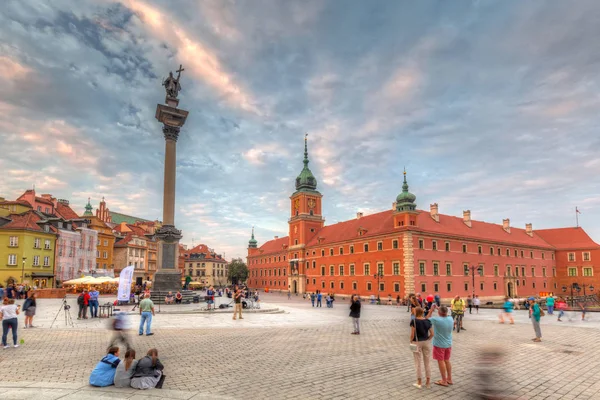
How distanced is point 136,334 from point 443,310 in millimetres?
12552

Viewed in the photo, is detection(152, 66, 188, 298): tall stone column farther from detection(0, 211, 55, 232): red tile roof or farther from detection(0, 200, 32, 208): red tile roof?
detection(0, 200, 32, 208): red tile roof

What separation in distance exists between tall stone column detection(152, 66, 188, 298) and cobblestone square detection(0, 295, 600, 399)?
42.5ft

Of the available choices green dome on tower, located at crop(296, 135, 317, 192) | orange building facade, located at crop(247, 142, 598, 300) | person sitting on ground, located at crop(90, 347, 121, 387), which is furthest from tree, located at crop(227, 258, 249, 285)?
person sitting on ground, located at crop(90, 347, 121, 387)

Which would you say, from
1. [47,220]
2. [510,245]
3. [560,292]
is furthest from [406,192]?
[47,220]

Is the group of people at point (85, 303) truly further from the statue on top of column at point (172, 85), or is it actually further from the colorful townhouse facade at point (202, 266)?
the colorful townhouse facade at point (202, 266)

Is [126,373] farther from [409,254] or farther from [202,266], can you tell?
[202,266]

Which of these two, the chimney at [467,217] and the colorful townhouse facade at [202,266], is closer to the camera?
the chimney at [467,217]

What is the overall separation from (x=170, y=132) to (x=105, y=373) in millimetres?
27634

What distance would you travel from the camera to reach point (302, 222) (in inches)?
3125

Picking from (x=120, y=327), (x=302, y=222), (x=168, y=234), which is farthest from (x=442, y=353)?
(x=302, y=222)

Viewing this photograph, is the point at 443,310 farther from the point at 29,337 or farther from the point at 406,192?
the point at 406,192

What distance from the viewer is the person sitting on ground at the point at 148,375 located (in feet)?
25.7

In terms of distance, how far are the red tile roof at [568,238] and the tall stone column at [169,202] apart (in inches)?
2956

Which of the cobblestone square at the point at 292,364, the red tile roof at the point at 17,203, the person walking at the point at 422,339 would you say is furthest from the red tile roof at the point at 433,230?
the red tile roof at the point at 17,203
